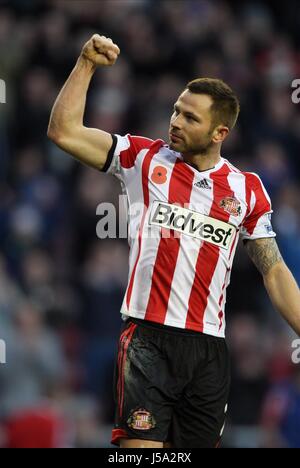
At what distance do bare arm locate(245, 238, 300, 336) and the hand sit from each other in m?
1.21

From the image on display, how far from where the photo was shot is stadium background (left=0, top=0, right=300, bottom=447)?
8742mm

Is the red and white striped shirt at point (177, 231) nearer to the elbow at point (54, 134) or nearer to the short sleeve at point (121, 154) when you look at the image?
the short sleeve at point (121, 154)

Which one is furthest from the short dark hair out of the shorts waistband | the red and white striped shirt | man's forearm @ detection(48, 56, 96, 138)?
the shorts waistband

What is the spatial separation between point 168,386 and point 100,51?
160cm

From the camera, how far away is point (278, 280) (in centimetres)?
559

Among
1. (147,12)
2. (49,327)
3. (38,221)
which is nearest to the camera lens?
(49,327)

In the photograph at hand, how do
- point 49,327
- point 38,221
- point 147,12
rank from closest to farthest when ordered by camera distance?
point 49,327 < point 38,221 < point 147,12

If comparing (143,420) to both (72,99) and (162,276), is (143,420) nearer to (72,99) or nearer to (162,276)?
(162,276)

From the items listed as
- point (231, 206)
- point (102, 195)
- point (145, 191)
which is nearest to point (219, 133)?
point (231, 206)

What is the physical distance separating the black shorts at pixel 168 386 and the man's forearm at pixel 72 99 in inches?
39.4

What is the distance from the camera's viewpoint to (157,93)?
11320 mm
